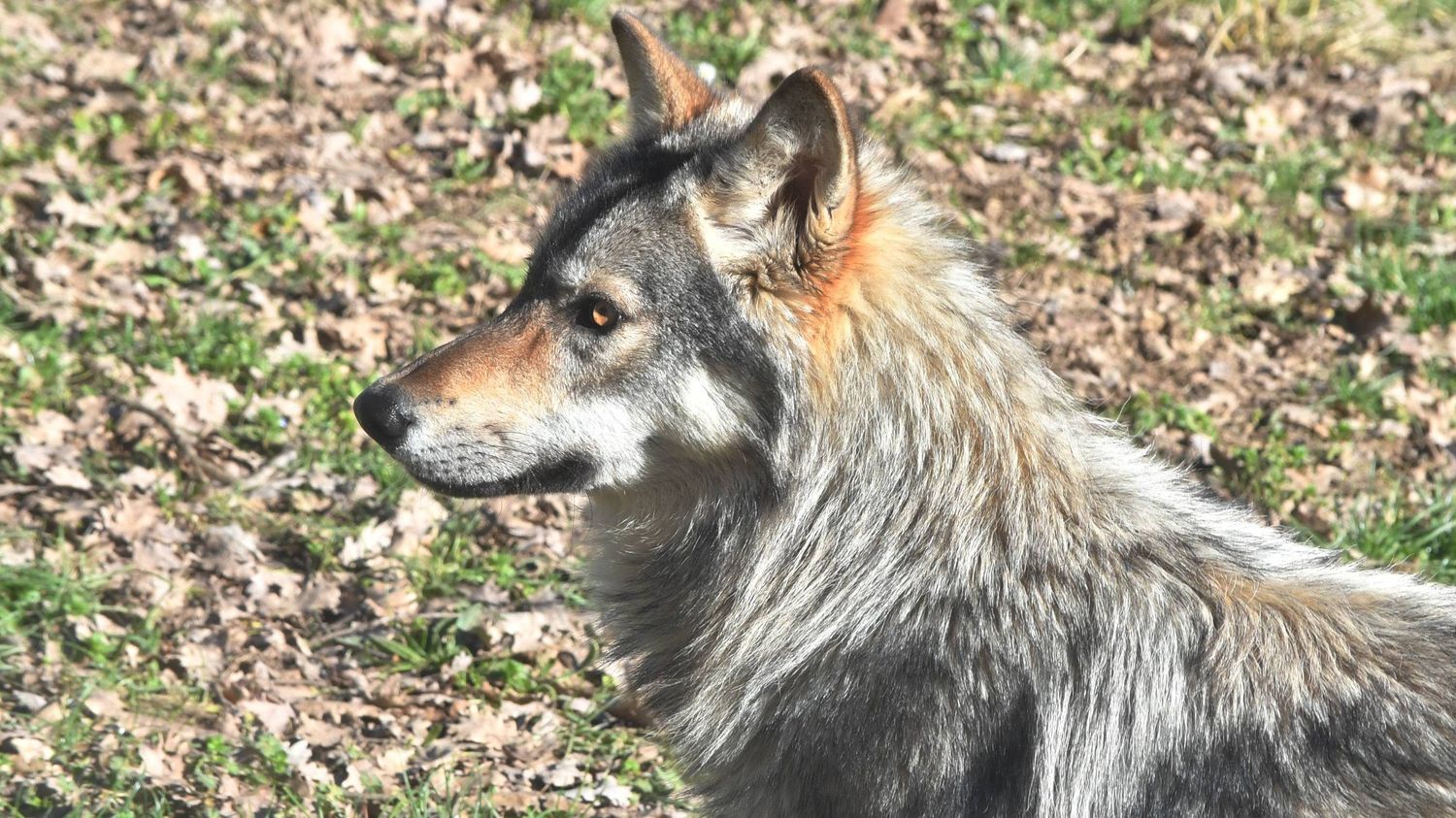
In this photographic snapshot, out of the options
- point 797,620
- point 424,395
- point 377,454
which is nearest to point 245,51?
point 377,454

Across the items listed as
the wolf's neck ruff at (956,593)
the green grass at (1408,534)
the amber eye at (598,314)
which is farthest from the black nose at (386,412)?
the green grass at (1408,534)

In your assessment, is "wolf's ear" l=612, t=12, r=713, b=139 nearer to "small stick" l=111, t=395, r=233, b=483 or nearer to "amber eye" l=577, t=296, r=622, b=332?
"amber eye" l=577, t=296, r=622, b=332

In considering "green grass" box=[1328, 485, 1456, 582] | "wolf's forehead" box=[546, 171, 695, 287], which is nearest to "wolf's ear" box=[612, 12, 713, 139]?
"wolf's forehead" box=[546, 171, 695, 287]

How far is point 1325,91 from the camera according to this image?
9.10m

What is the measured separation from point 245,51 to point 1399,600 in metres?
7.43

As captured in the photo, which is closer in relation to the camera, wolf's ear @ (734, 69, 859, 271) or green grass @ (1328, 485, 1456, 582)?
wolf's ear @ (734, 69, 859, 271)

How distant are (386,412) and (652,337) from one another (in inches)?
29.4

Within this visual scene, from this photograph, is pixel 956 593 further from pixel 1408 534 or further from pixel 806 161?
pixel 1408 534

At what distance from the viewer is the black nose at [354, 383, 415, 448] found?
355 centimetres

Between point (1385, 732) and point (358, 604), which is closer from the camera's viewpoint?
point (1385, 732)

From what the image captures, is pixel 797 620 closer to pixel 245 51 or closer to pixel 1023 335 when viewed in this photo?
pixel 1023 335

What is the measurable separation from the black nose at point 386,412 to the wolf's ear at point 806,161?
3.56ft

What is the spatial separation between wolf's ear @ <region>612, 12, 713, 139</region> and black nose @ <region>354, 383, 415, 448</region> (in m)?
1.12

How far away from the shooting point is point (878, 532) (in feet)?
11.4
